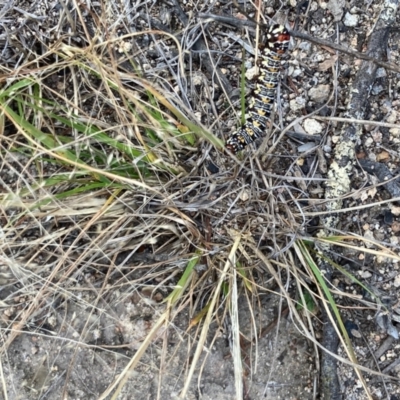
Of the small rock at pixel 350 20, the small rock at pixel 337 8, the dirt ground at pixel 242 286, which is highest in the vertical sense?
the small rock at pixel 337 8

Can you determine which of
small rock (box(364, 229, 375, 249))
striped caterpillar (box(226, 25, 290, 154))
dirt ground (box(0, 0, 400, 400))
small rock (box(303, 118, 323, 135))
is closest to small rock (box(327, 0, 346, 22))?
dirt ground (box(0, 0, 400, 400))

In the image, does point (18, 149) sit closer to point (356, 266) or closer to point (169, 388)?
point (169, 388)

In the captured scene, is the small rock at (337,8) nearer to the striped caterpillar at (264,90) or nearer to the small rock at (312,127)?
the striped caterpillar at (264,90)

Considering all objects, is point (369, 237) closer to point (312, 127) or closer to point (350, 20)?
point (312, 127)

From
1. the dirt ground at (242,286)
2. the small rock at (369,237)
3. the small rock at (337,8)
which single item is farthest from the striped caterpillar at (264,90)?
the small rock at (369,237)

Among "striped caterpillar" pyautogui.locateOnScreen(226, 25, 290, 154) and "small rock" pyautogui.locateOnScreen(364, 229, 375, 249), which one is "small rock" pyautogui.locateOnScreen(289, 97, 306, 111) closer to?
"striped caterpillar" pyautogui.locateOnScreen(226, 25, 290, 154)

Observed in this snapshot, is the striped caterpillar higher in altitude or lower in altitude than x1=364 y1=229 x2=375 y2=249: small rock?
higher

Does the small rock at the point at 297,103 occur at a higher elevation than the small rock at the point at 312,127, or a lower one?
higher
